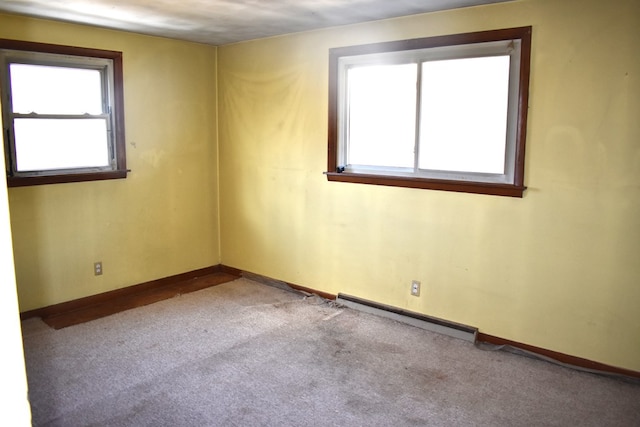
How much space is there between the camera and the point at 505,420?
2.65 metres

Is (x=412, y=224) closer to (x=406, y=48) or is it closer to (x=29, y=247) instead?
(x=406, y=48)

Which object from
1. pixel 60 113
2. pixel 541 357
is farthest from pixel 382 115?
pixel 60 113

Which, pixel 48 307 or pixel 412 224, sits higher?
pixel 412 224

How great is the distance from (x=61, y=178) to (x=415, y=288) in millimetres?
2983

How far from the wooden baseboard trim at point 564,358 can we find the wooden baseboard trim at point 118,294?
8.70 ft

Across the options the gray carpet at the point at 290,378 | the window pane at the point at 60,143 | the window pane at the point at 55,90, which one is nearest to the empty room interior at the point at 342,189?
the window pane at the point at 60,143

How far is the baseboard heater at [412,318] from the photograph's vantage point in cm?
364

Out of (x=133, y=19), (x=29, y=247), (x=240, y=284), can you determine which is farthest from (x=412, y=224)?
(x=29, y=247)

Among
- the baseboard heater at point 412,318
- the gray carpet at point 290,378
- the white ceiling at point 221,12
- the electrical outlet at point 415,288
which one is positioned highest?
the white ceiling at point 221,12

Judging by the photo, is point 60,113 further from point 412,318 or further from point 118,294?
point 412,318

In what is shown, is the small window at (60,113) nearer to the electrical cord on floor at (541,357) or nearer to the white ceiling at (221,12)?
the white ceiling at (221,12)

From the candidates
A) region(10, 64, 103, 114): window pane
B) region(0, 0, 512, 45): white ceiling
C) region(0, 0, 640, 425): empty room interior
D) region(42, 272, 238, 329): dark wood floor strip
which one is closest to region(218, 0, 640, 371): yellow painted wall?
region(0, 0, 640, 425): empty room interior

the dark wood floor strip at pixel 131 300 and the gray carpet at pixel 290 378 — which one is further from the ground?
the dark wood floor strip at pixel 131 300

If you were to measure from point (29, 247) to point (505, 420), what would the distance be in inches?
143
